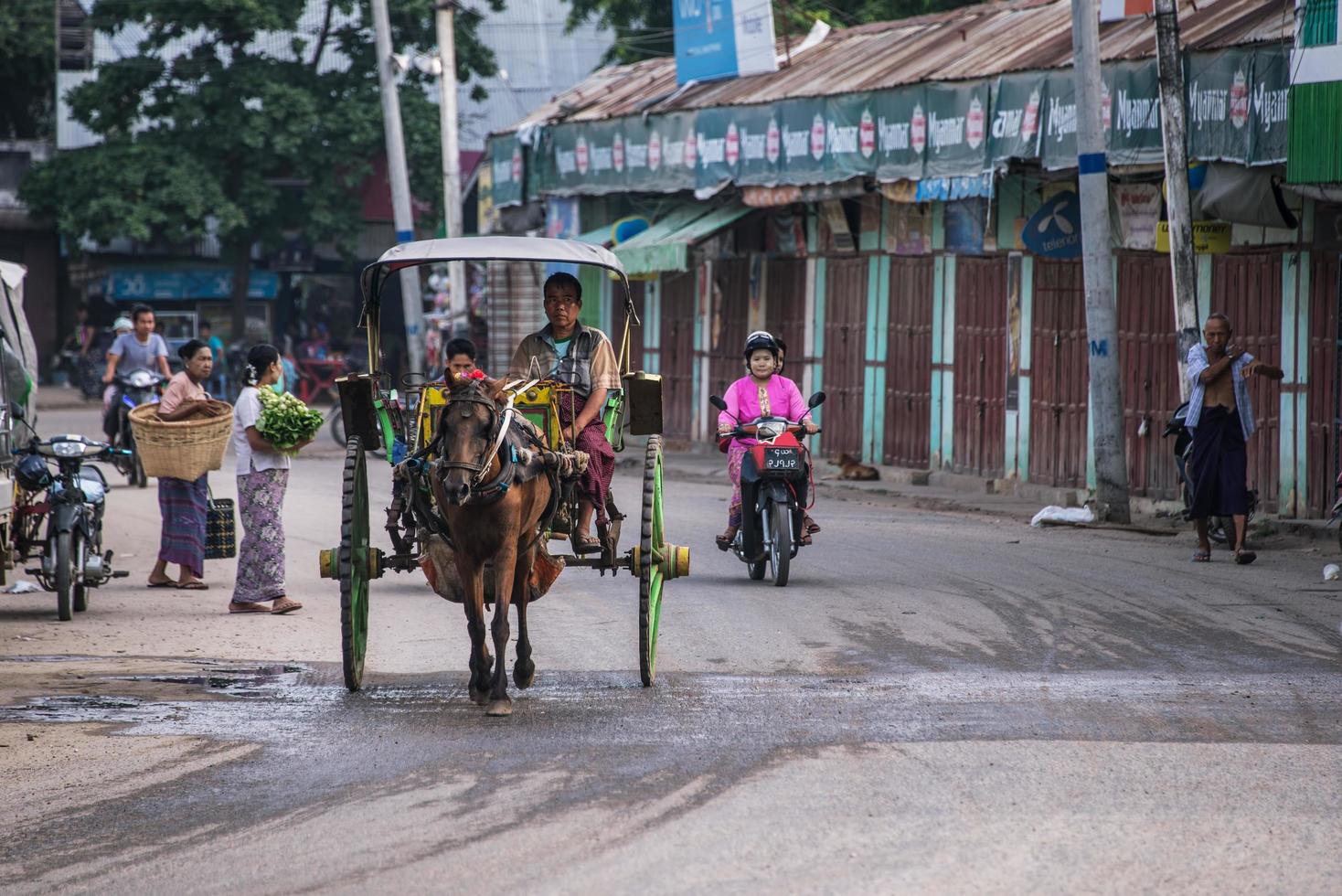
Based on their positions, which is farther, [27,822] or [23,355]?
[23,355]

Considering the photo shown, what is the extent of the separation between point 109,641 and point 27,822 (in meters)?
4.36

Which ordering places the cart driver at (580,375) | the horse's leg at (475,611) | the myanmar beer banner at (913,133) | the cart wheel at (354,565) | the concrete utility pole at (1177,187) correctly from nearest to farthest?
the horse's leg at (475,611) < the cart wheel at (354,565) < the cart driver at (580,375) < the myanmar beer banner at (913,133) < the concrete utility pole at (1177,187)

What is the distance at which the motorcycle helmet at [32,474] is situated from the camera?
11.4 metres

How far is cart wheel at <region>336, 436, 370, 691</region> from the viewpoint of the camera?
8.04 meters

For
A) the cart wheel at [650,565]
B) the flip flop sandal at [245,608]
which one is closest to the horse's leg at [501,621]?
the cart wheel at [650,565]

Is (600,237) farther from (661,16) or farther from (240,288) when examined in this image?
(240,288)

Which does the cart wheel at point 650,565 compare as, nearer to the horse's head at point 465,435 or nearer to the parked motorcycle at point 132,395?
the horse's head at point 465,435

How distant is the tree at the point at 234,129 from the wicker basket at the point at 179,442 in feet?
80.9

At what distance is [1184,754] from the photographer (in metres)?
6.91

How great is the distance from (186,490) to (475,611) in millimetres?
5120

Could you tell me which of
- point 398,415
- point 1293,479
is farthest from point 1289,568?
point 398,415

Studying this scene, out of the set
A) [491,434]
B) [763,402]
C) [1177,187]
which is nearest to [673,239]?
[1177,187]

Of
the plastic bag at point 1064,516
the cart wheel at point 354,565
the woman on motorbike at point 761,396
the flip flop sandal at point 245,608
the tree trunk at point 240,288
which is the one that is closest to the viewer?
the cart wheel at point 354,565

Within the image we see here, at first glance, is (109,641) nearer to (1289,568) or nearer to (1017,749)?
(1017,749)
